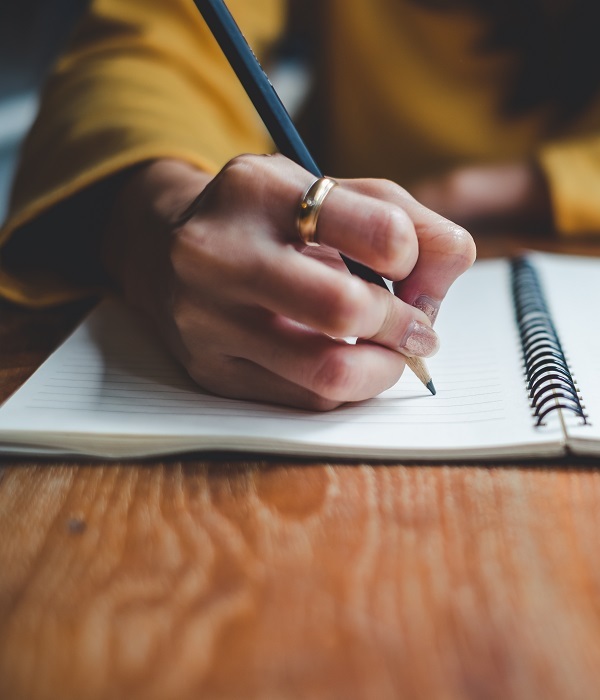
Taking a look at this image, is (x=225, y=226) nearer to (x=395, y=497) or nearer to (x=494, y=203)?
(x=395, y=497)

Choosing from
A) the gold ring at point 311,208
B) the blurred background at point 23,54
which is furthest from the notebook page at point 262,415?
the blurred background at point 23,54

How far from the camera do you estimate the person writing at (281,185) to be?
0.37m

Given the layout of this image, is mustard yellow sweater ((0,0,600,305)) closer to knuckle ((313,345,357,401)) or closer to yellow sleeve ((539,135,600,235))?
yellow sleeve ((539,135,600,235))

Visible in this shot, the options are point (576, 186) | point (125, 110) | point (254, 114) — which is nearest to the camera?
point (125, 110)

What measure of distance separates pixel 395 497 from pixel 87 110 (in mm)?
522

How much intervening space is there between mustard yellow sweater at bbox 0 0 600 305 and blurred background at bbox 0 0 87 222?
58 centimetres

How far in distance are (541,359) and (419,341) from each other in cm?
10

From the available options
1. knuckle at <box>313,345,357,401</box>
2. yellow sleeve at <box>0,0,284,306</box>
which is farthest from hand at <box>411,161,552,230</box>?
knuckle at <box>313,345,357,401</box>

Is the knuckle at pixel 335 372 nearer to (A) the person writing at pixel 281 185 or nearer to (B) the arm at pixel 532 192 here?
(A) the person writing at pixel 281 185

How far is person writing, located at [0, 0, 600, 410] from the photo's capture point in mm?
373

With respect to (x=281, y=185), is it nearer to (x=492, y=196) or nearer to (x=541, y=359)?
(x=541, y=359)

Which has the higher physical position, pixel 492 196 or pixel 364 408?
pixel 364 408

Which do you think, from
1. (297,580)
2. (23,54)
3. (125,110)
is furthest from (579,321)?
(23,54)

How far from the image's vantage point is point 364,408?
0.41 meters
